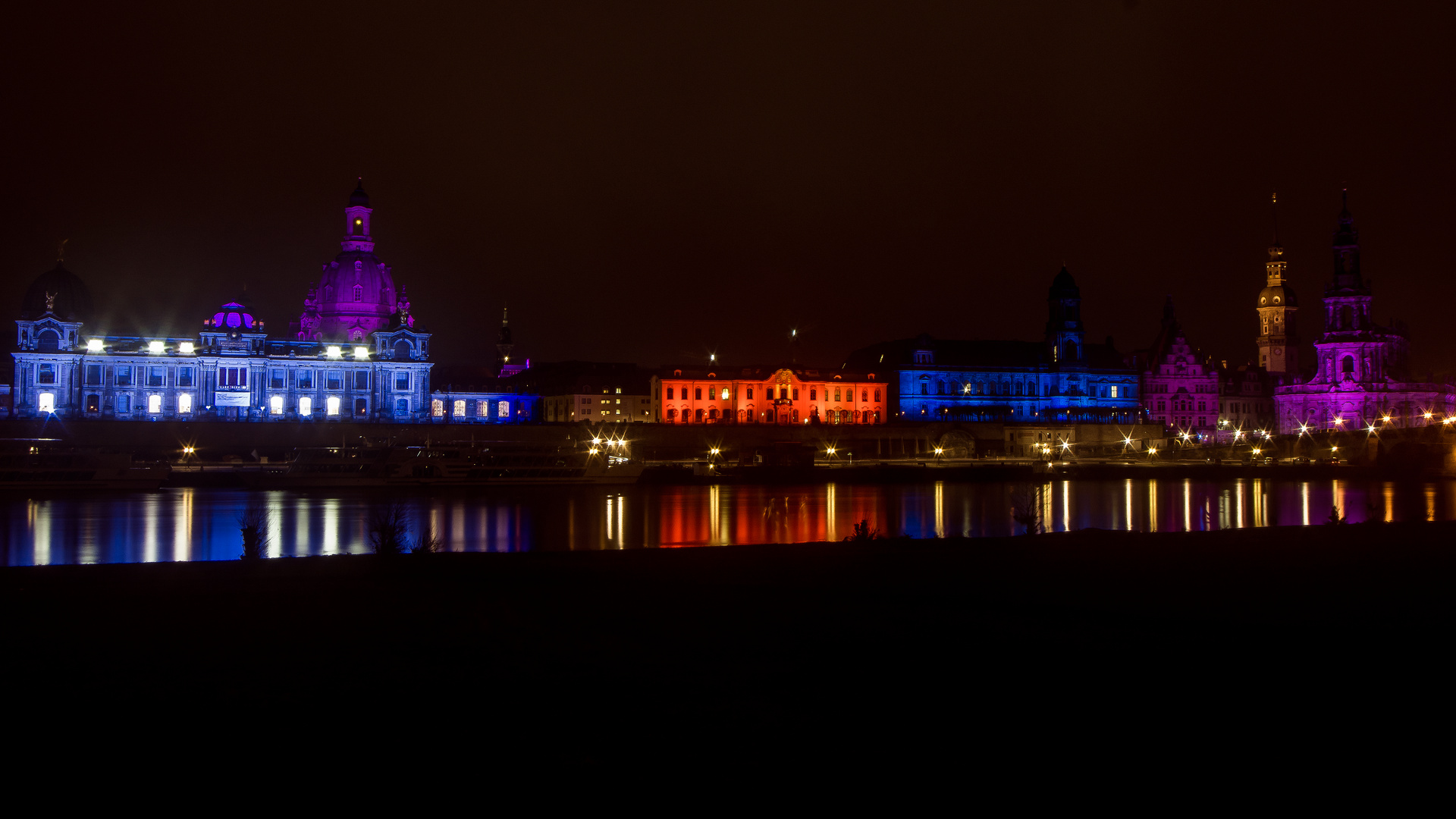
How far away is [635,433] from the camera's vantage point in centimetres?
9088

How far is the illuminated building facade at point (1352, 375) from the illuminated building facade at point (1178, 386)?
8347mm

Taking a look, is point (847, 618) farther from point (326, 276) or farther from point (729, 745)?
point (326, 276)

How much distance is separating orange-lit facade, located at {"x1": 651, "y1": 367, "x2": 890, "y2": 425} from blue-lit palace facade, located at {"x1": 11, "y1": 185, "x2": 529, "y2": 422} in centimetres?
1704

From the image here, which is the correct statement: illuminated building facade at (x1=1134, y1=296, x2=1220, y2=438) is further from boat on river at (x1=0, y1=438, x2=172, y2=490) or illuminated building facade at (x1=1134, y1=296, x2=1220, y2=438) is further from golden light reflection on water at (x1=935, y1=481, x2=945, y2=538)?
boat on river at (x1=0, y1=438, x2=172, y2=490)

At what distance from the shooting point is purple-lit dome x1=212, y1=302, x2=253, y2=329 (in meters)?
90.1

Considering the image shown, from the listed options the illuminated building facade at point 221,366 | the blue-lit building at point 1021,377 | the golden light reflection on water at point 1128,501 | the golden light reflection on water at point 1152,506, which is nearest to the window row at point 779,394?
→ the blue-lit building at point 1021,377

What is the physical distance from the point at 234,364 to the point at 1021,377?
75149mm

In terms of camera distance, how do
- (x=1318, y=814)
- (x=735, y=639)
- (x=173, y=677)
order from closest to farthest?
(x=1318, y=814)
(x=173, y=677)
(x=735, y=639)

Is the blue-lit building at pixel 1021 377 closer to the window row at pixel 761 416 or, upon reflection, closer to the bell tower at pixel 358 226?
the window row at pixel 761 416

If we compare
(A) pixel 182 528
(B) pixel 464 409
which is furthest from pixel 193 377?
(A) pixel 182 528

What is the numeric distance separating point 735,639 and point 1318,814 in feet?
18.1

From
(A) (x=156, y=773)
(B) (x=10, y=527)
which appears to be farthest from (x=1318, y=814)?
(B) (x=10, y=527)

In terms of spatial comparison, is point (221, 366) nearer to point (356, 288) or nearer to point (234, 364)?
point (234, 364)

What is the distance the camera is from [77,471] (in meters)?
57.5
